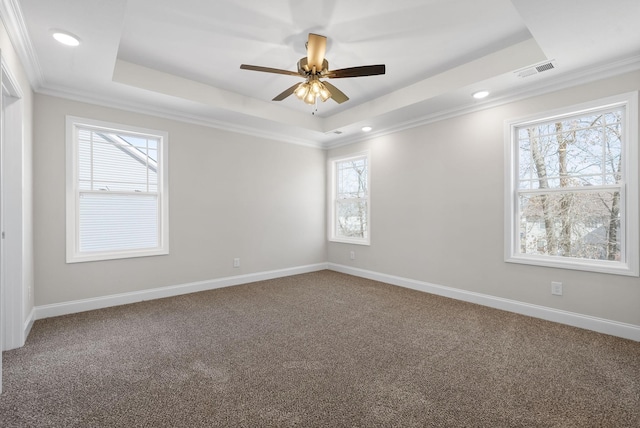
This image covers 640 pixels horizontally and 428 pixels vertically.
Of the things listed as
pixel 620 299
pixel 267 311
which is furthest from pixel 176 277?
pixel 620 299

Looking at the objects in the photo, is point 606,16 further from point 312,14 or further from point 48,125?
point 48,125

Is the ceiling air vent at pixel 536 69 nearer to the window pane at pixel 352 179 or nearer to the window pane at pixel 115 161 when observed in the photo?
the window pane at pixel 352 179

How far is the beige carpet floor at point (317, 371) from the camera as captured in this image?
5.41 feet

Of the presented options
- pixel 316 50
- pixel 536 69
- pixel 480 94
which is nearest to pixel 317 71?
pixel 316 50

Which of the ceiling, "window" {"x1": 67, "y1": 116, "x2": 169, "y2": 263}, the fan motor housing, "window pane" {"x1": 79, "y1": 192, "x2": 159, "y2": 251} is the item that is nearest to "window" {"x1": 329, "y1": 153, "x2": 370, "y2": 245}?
the ceiling

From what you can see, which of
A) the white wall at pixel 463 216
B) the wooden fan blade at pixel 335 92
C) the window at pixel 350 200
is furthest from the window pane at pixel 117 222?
the white wall at pixel 463 216

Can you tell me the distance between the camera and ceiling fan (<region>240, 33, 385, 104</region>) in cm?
249

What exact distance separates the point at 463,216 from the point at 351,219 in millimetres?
2091

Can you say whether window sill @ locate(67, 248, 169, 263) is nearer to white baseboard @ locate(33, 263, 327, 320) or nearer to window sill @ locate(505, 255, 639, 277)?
white baseboard @ locate(33, 263, 327, 320)

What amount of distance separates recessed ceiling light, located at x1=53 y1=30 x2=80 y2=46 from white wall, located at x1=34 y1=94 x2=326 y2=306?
119cm

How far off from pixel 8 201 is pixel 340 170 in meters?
4.47

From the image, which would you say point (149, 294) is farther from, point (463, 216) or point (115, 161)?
point (463, 216)

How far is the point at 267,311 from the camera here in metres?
3.39

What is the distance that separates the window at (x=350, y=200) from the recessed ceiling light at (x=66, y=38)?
385 centimetres
